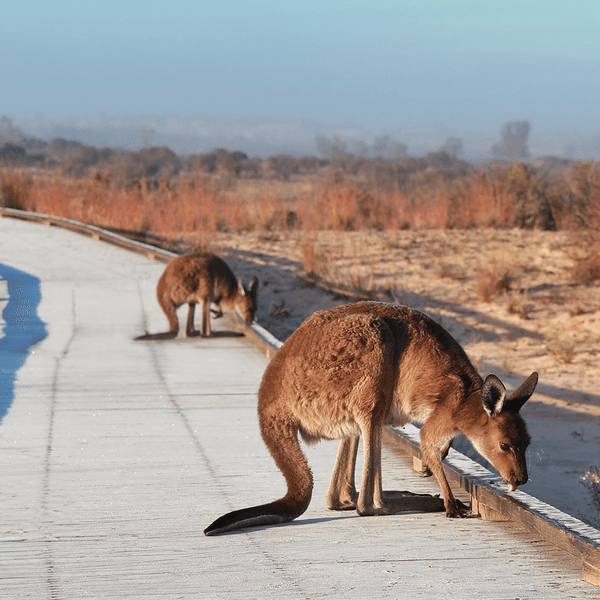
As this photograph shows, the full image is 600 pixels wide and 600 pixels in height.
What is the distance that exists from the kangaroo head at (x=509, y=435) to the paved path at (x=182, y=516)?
319 millimetres

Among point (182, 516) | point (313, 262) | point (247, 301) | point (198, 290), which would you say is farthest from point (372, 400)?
point (313, 262)

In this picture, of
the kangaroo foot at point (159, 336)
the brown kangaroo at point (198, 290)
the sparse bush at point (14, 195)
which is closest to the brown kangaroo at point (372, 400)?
the brown kangaroo at point (198, 290)

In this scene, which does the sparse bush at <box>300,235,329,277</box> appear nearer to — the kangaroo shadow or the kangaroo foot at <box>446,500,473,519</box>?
the kangaroo shadow

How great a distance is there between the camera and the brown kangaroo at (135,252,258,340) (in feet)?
28.9

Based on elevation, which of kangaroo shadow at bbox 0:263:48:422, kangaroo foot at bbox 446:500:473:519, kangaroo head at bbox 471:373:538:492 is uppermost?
kangaroo head at bbox 471:373:538:492

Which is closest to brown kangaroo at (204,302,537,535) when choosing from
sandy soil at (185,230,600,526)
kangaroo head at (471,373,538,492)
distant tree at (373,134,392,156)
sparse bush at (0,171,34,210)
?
kangaroo head at (471,373,538,492)

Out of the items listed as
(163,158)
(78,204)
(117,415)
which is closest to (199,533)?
(117,415)

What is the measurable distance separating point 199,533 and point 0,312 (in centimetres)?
723

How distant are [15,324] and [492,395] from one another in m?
7.27

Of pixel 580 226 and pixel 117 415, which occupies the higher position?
pixel 580 226

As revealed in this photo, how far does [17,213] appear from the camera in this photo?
17.3 meters

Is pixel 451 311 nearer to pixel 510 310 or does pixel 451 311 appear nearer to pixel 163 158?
pixel 510 310

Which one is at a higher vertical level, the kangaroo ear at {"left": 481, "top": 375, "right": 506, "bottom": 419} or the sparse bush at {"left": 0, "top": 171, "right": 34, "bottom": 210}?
the sparse bush at {"left": 0, "top": 171, "right": 34, "bottom": 210}

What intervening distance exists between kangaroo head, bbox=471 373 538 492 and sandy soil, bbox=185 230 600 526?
9.11ft
